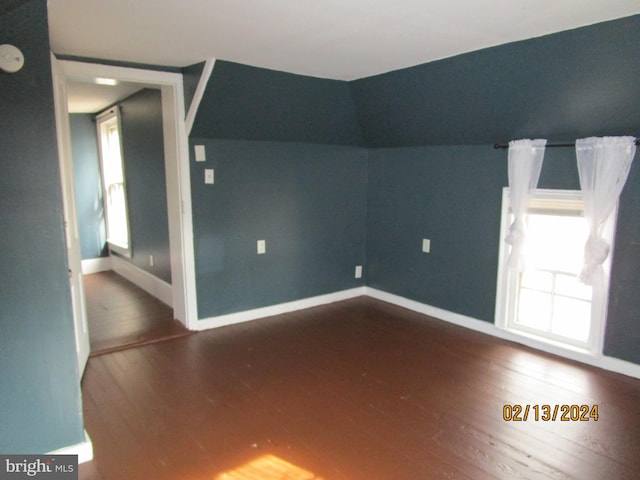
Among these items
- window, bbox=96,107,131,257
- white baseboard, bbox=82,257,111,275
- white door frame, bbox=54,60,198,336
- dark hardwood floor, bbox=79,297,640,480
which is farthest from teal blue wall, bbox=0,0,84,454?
white baseboard, bbox=82,257,111,275

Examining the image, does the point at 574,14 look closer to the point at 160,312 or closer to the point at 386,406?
the point at 386,406

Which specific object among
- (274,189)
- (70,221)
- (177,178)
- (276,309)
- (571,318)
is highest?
(177,178)

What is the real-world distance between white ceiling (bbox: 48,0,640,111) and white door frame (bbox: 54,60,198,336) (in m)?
0.20

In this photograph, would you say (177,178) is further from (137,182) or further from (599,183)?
(599,183)

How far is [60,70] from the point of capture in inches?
108

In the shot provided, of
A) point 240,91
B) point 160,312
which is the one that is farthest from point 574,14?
point 160,312

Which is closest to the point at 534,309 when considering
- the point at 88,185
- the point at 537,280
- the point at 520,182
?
the point at 537,280

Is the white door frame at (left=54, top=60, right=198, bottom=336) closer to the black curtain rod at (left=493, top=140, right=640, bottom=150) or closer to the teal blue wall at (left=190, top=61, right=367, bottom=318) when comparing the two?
the teal blue wall at (left=190, top=61, right=367, bottom=318)

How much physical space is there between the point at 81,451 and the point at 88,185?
15.4 feet

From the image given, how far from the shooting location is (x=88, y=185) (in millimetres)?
5918

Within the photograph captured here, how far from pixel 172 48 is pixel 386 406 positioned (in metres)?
2.56

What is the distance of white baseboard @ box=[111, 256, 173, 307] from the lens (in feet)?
14.7

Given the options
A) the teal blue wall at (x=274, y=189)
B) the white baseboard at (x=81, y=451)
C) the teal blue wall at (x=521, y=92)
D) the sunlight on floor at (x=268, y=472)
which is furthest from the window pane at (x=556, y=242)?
the white baseboard at (x=81, y=451)

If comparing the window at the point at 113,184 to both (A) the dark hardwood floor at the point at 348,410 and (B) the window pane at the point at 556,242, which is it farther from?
(B) the window pane at the point at 556,242
